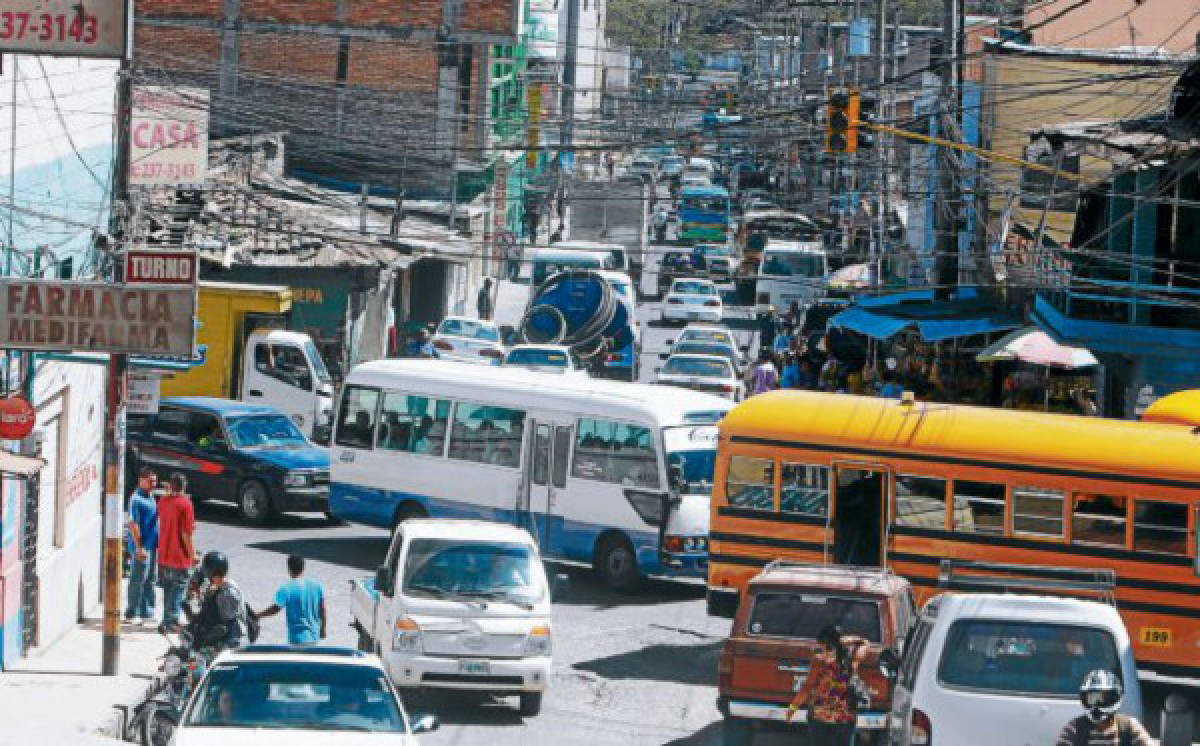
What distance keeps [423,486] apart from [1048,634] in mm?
16049

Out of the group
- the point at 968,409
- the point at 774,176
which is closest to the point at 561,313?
the point at 968,409

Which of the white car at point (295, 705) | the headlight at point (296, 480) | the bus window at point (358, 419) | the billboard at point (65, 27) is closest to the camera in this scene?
the white car at point (295, 705)

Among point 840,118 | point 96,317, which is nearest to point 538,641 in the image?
point 96,317

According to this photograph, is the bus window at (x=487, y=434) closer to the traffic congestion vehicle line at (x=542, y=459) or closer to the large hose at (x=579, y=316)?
the traffic congestion vehicle line at (x=542, y=459)

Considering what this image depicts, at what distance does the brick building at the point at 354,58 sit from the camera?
190 ft

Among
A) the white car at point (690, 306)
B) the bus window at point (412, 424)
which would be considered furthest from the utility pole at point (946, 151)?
the white car at point (690, 306)

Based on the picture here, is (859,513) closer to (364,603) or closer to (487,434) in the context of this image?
(364,603)

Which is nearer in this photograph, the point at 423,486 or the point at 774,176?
the point at 423,486

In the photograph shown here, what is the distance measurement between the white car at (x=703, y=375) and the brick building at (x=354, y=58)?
11070 millimetres

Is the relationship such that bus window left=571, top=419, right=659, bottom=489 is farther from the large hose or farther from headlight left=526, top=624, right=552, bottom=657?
the large hose

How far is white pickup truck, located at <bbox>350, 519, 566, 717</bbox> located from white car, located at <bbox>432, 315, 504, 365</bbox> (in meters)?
27.6

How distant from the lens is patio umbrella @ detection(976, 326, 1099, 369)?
32688 mm

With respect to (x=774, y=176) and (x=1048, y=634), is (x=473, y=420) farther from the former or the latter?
(x=774, y=176)

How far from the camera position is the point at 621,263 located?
69938 mm
